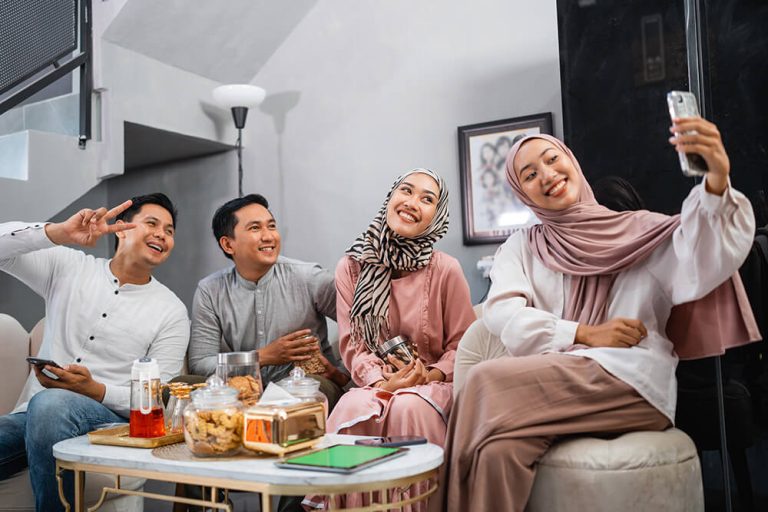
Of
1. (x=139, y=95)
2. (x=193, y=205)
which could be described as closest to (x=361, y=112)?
(x=139, y=95)

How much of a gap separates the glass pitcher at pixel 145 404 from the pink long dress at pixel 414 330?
0.58 metres

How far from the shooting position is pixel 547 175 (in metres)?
2.21

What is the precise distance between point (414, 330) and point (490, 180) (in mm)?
1378

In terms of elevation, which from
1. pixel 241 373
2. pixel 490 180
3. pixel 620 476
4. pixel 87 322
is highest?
pixel 490 180

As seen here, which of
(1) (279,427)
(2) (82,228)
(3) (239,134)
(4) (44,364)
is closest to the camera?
(1) (279,427)

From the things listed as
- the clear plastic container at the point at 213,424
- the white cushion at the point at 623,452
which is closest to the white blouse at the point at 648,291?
the white cushion at the point at 623,452

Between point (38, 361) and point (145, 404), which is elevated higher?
point (38, 361)

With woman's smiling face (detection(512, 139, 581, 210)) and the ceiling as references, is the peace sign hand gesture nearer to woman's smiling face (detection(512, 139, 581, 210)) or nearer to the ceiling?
woman's smiling face (detection(512, 139, 581, 210))

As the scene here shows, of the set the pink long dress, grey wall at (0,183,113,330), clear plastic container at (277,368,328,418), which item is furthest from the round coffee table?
grey wall at (0,183,113,330)

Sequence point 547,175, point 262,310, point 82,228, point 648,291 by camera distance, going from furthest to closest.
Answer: point 262,310 → point 82,228 → point 547,175 → point 648,291

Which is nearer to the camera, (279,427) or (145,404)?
(279,427)

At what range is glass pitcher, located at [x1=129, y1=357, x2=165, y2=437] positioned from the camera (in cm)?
196

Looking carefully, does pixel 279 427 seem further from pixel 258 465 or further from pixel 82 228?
pixel 82 228

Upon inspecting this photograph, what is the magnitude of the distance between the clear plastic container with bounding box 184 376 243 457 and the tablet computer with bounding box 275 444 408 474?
0.16m
